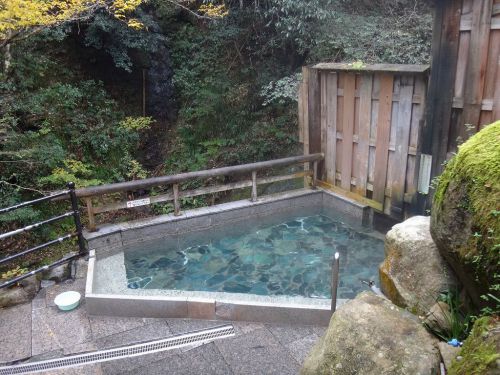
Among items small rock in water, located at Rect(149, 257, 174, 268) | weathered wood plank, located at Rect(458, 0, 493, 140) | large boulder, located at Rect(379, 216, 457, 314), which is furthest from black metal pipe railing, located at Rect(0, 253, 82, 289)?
weathered wood plank, located at Rect(458, 0, 493, 140)

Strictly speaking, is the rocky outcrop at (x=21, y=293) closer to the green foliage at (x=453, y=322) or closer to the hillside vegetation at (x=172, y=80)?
the hillside vegetation at (x=172, y=80)

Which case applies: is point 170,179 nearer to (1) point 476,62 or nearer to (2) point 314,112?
(2) point 314,112

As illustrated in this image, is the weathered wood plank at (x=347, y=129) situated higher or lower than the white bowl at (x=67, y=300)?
higher

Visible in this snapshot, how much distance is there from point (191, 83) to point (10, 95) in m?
4.22

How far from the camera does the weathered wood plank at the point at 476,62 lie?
4277 mm

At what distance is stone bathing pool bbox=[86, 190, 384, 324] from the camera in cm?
415

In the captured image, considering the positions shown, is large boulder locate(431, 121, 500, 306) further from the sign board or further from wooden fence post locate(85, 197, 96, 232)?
wooden fence post locate(85, 197, 96, 232)

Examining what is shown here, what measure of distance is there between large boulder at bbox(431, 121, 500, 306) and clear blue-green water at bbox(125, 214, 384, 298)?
2769 millimetres

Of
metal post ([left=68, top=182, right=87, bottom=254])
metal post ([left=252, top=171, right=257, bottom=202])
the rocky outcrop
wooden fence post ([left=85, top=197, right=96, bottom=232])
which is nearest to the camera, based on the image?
the rocky outcrop

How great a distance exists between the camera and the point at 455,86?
4.69 meters

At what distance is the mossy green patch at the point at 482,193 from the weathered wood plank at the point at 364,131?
148 inches

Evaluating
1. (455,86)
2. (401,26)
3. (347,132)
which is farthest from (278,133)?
(455,86)

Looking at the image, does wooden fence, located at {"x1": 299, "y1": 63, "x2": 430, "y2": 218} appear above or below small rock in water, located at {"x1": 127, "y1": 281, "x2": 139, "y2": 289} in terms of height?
above

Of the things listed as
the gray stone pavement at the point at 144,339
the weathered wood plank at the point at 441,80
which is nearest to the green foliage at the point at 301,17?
the weathered wood plank at the point at 441,80
